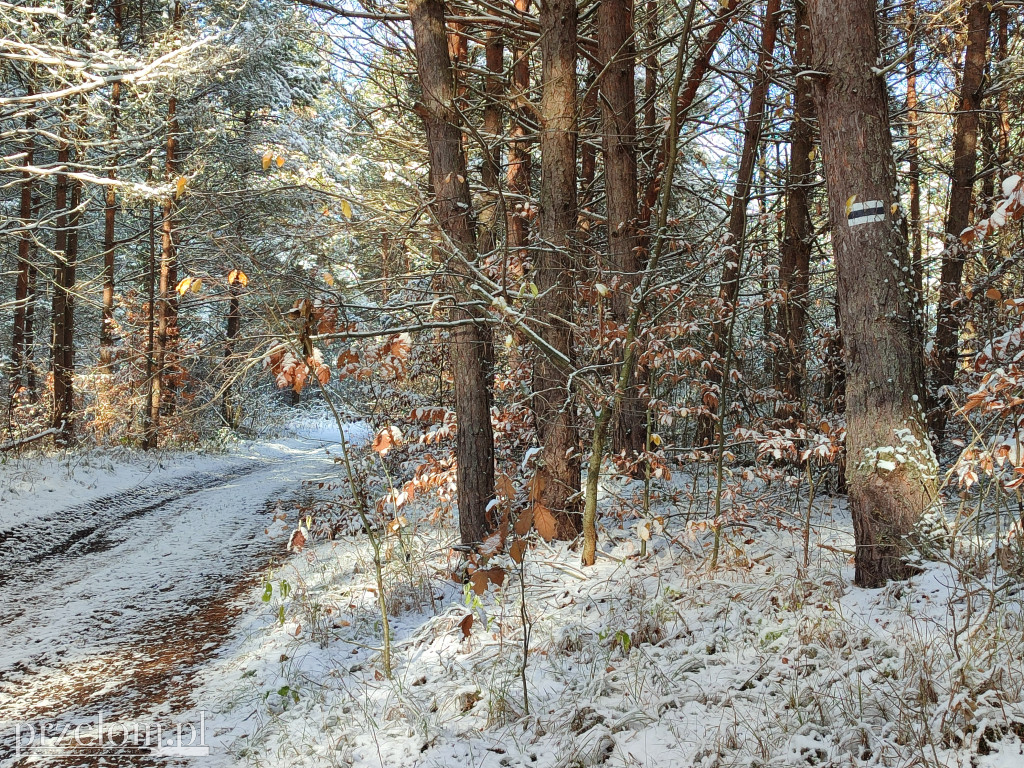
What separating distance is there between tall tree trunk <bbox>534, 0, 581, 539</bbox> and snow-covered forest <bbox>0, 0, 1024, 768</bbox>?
0.04 m

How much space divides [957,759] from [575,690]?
74.3 inches

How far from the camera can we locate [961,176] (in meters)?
8.48

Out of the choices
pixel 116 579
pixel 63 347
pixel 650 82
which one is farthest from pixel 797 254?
pixel 63 347

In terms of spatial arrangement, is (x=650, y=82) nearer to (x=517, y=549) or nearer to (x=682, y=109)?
(x=682, y=109)

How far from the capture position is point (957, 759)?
102 inches

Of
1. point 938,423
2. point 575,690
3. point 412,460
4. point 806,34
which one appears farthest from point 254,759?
point 806,34

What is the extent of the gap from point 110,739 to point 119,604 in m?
2.67

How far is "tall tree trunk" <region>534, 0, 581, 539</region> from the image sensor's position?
629cm

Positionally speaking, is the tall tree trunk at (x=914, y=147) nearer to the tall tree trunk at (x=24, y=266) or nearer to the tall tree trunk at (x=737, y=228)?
the tall tree trunk at (x=737, y=228)

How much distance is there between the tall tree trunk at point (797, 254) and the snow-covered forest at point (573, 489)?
83 millimetres

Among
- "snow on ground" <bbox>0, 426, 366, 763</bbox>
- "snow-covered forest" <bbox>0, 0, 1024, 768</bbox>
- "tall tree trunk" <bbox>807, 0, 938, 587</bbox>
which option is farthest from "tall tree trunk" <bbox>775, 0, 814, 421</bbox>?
"snow on ground" <bbox>0, 426, 366, 763</bbox>

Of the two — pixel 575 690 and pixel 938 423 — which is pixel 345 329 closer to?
pixel 575 690

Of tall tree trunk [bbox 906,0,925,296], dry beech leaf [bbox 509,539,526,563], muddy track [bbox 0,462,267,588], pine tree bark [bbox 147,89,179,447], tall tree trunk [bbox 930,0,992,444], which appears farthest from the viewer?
pine tree bark [bbox 147,89,179,447]

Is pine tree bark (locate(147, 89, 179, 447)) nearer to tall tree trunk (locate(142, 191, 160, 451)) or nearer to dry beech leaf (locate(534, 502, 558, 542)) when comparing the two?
tall tree trunk (locate(142, 191, 160, 451))
